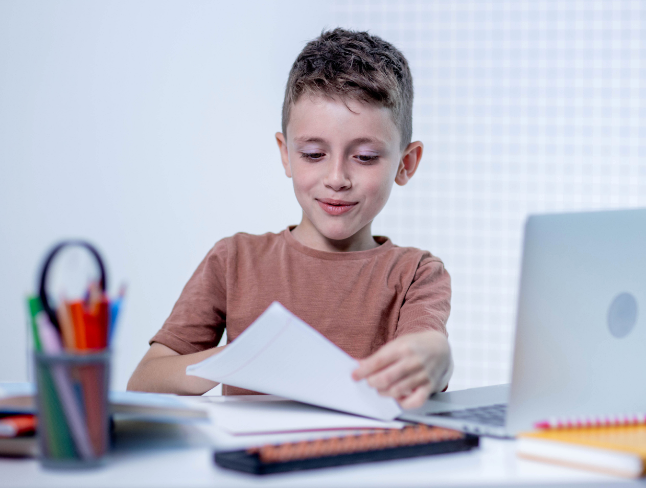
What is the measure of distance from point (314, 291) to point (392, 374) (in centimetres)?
48

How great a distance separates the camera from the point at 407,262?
42.4 inches

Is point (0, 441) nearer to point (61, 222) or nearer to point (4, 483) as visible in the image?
point (4, 483)

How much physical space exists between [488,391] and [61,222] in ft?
5.45

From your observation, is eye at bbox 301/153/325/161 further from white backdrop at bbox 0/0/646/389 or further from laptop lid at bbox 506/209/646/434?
white backdrop at bbox 0/0/646/389

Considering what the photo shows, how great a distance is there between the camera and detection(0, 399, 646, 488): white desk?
405mm

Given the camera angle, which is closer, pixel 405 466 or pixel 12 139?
pixel 405 466

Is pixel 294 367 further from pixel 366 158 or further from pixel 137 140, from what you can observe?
pixel 137 140

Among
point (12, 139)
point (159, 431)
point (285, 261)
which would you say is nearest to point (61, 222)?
point (12, 139)

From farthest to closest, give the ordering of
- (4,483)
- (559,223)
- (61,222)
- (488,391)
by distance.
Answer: (61,222) → (488,391) → (559,223) → (4,483)

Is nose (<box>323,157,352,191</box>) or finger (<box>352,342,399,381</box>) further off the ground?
nose (<box>323,157,352,191</box>)

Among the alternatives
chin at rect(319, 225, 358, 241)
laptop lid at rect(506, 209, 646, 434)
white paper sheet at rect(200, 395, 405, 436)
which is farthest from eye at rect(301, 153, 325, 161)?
laptop lid at rect(506, 209, 646, 434)

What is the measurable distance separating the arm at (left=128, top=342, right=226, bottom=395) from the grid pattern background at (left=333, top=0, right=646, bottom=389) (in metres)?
1.32

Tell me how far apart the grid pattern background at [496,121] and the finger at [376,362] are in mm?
1539

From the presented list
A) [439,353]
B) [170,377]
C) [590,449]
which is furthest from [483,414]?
[170,377]
